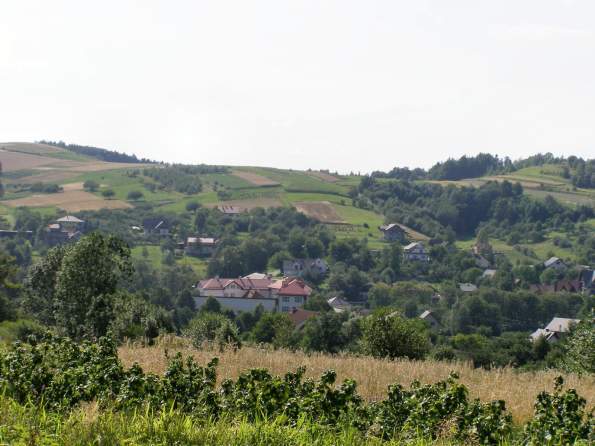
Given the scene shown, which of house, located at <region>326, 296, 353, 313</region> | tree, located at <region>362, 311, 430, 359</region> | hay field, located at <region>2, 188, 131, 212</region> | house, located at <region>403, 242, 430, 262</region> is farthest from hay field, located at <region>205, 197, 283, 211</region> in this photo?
tree, located at <region>362, 311, 430, 359</region>

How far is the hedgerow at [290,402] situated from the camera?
10.1m

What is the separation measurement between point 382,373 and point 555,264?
5530 inches

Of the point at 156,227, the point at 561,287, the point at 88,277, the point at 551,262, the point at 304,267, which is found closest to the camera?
the point at 88,277

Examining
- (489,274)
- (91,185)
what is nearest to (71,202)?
(91,185)

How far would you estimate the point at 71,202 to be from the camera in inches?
6580

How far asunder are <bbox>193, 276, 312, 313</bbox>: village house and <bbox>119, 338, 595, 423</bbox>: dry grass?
104683 mm

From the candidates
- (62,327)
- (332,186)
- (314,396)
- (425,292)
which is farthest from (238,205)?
(314,396)

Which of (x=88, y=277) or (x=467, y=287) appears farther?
(x=467, y=287)

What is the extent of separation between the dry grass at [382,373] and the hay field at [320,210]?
149 meters

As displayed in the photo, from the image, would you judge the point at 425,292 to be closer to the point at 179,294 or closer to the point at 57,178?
the point at 179,294

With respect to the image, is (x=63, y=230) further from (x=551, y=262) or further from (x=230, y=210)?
(x=551, y=262)

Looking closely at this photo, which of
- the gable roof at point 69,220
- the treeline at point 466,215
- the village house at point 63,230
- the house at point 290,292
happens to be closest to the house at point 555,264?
the treeline at point 466,215

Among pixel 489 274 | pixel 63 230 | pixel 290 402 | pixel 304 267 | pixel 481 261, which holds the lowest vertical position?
pixel 304 267

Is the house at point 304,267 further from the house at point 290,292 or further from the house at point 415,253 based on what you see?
the house at point 290,292
